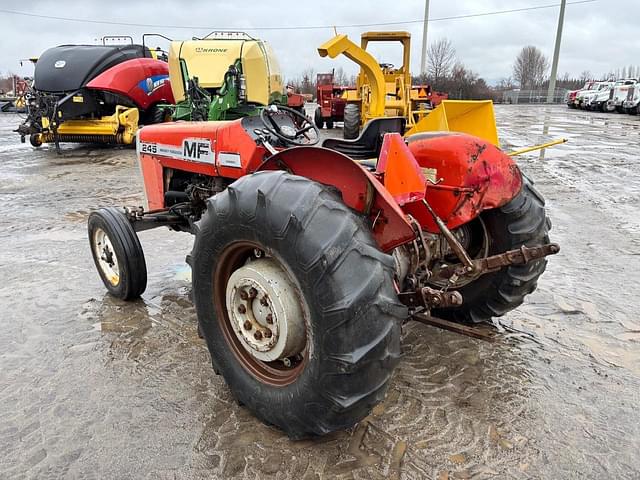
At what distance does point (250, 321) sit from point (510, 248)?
1549mm

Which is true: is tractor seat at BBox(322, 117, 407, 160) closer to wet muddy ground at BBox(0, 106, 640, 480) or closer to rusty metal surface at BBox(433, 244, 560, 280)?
rusty metal surface at BBox(433, 244, 560, 280)

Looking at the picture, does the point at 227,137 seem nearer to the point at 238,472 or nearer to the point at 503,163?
the point at 503,163

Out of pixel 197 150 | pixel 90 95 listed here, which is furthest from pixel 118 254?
pixel 90 95

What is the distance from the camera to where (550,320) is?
360 centimetres

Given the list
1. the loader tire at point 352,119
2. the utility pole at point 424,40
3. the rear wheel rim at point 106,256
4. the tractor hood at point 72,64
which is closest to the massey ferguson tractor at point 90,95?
the tractor hood at point 72,64

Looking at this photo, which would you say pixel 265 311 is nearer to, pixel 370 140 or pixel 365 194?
pixel 365 194

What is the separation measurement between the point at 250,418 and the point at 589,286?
3.08 meters

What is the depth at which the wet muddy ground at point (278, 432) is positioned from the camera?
7.32 ft

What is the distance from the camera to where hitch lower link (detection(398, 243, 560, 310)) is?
2.18 meters

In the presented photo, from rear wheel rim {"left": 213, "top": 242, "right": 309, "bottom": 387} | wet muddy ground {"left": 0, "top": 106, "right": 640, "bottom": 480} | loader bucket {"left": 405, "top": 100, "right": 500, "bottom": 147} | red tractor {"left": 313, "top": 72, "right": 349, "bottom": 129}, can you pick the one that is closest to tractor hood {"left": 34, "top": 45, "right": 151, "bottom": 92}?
red tractor {"left": 313, "top": 72, "right": 349, "bottom": 129}

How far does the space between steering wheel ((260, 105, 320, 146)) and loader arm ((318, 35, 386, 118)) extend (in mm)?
4379

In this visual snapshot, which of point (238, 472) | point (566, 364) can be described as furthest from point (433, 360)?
point (238, 472)

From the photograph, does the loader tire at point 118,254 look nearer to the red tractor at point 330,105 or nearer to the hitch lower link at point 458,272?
the hitch lower link at point 458,272

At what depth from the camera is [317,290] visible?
6.28ft
